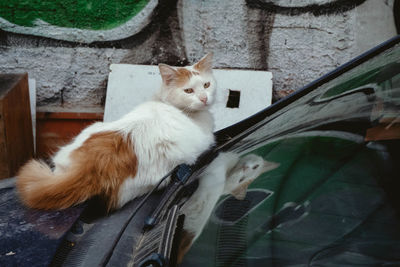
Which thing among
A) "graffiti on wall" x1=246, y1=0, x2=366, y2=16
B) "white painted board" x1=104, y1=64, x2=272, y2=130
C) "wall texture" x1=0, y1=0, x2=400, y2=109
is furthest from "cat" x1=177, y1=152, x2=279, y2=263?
"graffiti on wall" x1=246, y1=0, x2=366, y2=16

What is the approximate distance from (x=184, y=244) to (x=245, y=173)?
0.31 metres

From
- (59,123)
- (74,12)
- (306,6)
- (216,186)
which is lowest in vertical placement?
(59,123)

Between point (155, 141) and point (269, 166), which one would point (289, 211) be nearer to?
point (269, 166)

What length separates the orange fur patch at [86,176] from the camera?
1195mm

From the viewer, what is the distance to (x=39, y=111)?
9.51 feet

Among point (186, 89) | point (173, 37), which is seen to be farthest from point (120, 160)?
point (173, 37)

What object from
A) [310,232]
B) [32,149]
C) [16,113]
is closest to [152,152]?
[310,232]

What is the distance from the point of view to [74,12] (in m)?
2.85

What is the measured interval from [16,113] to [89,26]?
969 millimetres

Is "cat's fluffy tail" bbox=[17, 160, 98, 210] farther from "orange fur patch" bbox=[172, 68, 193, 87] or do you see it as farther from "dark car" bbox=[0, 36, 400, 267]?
"orange fur patch" bbox=[172, 68, 193, 87]

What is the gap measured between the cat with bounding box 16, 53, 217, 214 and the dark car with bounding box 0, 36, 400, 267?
6cm

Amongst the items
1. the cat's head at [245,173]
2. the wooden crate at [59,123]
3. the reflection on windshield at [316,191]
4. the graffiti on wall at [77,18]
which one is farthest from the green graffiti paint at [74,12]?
the cat's head at [245,173]

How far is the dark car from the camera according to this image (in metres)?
0.75

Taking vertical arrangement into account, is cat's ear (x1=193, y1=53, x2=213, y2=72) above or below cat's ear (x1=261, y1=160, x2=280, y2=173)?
above
